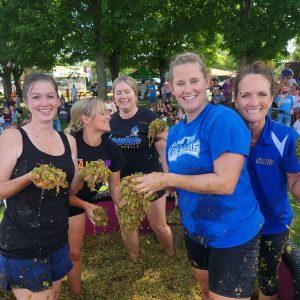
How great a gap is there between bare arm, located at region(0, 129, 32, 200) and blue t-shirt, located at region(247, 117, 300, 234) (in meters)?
1.61

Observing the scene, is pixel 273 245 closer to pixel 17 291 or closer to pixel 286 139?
pixel 286 139

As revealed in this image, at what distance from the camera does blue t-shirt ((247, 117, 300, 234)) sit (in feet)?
7.91

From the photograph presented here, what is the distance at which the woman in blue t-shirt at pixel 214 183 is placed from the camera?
2006mm

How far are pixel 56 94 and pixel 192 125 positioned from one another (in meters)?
1.12

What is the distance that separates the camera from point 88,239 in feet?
16.9

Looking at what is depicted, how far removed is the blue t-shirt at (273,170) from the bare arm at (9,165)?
161 centimetres

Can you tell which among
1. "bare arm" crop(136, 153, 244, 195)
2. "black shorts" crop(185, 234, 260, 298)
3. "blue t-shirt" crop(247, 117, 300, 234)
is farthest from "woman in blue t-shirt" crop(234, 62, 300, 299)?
"bare arm" crop(136, 153, 244, 195)

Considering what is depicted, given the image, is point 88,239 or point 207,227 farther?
point 88,239

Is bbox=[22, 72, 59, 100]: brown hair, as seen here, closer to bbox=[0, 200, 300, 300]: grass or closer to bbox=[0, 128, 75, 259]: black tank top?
bbox=[0, 128, 75, 259]: black tank top

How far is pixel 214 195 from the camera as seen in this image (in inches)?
85.0

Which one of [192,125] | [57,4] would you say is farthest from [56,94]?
[57,4]

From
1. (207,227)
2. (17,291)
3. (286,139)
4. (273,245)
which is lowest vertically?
(17,291)

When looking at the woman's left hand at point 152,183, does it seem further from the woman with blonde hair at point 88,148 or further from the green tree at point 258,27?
the green tree at point 258,27

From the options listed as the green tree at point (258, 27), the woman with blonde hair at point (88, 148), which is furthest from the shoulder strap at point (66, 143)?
the green tree at point (258, 27)
